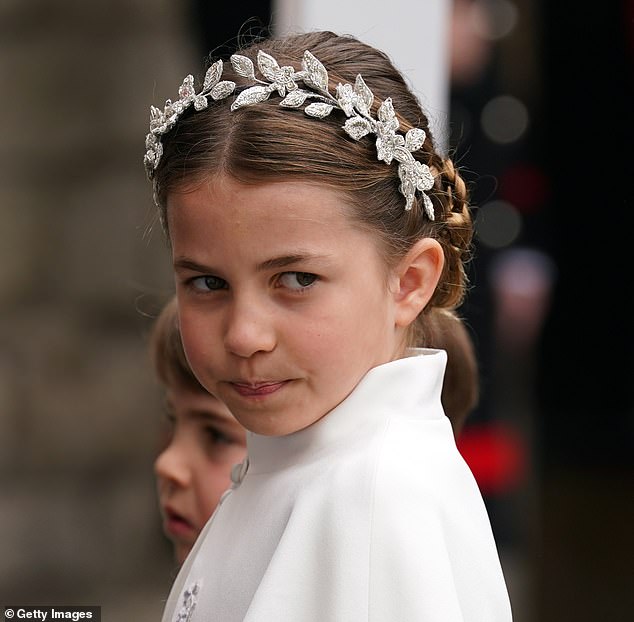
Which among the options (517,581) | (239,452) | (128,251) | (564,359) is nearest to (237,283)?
(239,452)

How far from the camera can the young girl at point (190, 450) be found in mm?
2338

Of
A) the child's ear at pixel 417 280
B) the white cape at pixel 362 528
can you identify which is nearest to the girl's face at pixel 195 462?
the white cape at pixel 362 528

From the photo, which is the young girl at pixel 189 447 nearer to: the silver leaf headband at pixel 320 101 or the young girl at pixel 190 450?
the young girl at pixel 190 450

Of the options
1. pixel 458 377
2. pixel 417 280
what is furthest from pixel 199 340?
pixel 458 377

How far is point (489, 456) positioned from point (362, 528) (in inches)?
126

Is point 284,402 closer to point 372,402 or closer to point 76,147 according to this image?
point 372,402

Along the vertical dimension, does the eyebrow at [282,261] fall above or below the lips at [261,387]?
above

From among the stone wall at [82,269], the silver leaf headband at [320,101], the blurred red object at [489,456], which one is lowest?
the blurred red object at [489,456]

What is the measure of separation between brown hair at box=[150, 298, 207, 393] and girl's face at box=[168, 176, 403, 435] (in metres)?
0.74

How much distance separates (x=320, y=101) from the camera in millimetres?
1536

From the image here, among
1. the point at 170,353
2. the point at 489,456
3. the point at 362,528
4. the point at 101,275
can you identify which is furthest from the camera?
the point at 489,456

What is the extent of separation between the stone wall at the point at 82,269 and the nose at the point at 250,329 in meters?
2.85

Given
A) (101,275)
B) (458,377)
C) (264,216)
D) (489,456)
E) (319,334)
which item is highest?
(264,216)

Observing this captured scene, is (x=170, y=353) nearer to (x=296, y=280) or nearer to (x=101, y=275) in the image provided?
(x=296, y=280)
